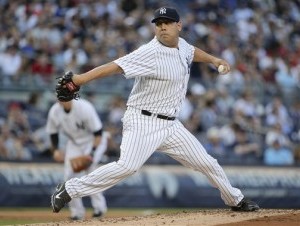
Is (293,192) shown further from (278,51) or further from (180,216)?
(180,216)

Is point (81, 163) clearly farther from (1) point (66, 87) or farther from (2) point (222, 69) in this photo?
(1) point (66, 87)

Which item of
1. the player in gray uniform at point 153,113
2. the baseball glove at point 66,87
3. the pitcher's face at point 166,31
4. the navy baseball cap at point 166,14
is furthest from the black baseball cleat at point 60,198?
the navy baseball cap at point 166,14

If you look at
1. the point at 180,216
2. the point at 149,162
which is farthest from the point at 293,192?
the point at 180,216

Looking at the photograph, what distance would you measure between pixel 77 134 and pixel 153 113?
4.19 meters

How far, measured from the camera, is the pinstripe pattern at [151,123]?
25.2 ft

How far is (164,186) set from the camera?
15031 mm

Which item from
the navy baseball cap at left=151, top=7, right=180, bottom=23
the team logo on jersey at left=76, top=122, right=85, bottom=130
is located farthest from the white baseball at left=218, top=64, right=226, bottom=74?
the team logo on jersey at left=76, top=122, right=85, bottom=130

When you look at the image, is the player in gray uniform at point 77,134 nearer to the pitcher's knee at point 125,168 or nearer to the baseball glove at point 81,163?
the baseball glove at point 81,163

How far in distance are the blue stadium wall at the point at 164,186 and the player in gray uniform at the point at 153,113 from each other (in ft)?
21.4

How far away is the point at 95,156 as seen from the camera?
39.0 feet

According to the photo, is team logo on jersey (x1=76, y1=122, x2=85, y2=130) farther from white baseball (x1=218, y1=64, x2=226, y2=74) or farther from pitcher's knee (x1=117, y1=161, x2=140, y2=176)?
pitcher's knee (x1=117, y1=161, x2=140, y2=176)

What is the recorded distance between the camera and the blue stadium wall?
47.1 ft

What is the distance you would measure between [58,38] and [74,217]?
632cm

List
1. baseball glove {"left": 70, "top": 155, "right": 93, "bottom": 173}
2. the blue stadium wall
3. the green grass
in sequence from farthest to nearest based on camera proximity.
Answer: the blue stadium wall, the green grass, baseball glove {"left": 70, "top": 155, "right": 93, "bottom": 173}
